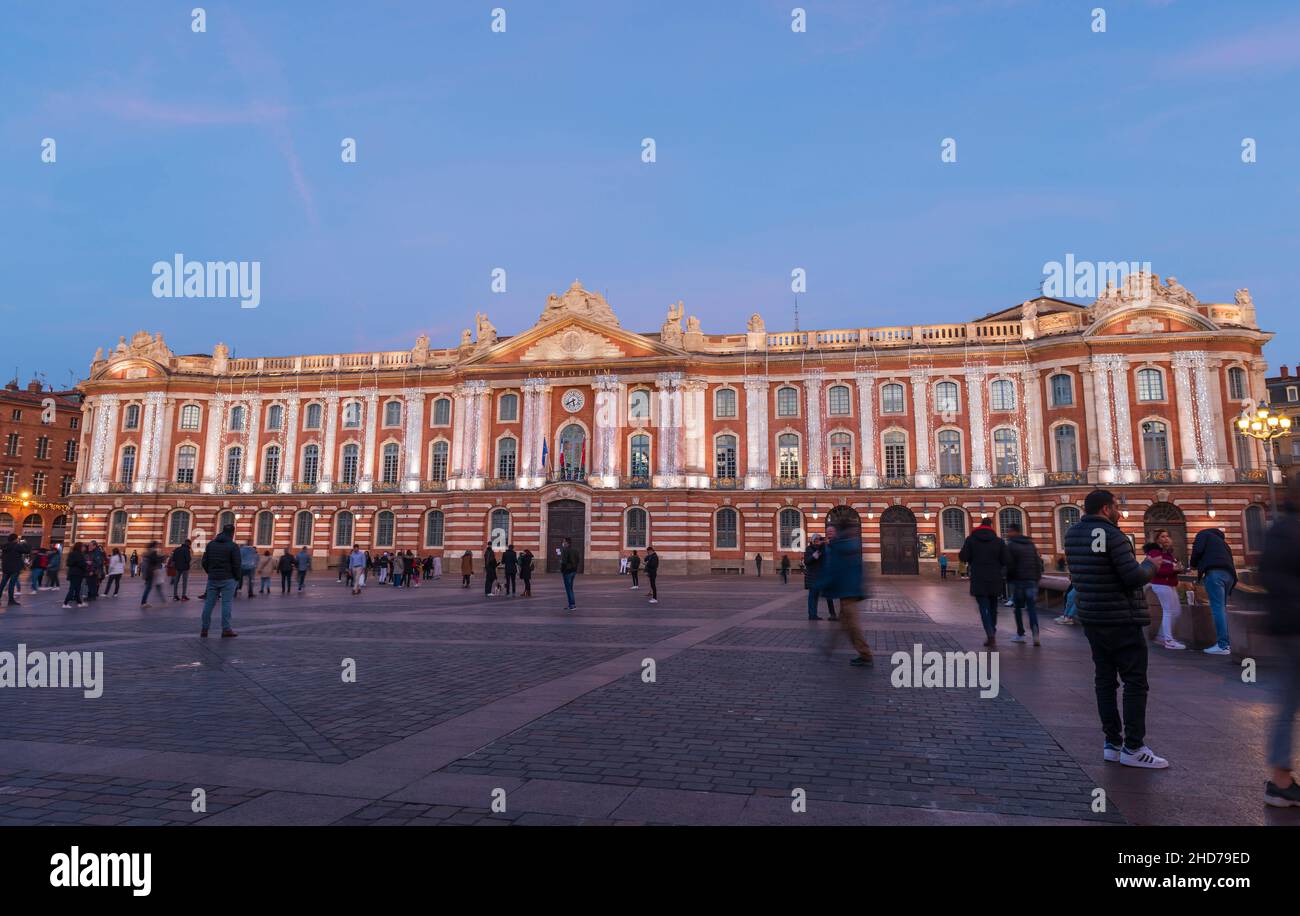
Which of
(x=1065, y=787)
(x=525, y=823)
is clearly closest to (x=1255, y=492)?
(x=1065, y=787)

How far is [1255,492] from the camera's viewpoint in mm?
40000

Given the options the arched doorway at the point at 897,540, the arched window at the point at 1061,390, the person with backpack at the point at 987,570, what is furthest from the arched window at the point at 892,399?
the person with backpack at the point at 987,570

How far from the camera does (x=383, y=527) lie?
49844mm

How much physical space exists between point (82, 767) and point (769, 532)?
40917mm

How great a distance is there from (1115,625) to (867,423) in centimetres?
4059

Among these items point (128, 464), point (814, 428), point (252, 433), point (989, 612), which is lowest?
point (989, 612)

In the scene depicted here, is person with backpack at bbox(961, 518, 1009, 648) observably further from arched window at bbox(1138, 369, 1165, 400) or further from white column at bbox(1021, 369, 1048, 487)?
arched window at bbox(1138, 369, 1165, 400)

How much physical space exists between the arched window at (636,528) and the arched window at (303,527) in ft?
70.5

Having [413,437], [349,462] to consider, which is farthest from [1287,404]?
[349,462]

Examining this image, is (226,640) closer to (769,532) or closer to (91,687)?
(91,687)

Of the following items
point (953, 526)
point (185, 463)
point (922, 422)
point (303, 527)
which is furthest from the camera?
point (185, 463)

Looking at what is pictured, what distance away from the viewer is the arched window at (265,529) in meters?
51.4

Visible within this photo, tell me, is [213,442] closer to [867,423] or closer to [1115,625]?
[867,423]

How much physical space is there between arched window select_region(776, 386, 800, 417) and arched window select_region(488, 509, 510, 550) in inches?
686
